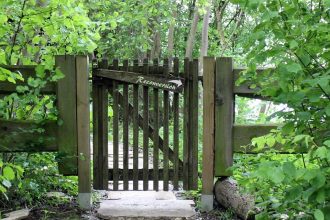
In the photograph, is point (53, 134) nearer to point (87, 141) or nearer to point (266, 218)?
point (87, 141)

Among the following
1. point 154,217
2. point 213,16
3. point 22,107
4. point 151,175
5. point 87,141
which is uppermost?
point 213,16

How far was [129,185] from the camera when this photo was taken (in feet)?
19.5

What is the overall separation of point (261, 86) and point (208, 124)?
1.97m

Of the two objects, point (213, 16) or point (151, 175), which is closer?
point (151, 175)

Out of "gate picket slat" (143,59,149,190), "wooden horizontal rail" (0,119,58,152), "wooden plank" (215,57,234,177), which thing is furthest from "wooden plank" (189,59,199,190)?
"wooden horizontal rail" (0,119,58,152)

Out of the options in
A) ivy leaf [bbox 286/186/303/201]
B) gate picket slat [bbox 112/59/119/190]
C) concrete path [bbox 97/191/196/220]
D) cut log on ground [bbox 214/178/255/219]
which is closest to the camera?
ivy leaf [bbox 286/186/303/201]

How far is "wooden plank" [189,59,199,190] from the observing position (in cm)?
541

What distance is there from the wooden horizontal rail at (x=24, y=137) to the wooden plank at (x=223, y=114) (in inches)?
74.7

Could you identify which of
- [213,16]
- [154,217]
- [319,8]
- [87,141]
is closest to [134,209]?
[154,217]

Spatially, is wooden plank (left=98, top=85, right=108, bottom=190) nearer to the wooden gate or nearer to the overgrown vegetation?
the wooden gate

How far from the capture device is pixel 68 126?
5324 mm

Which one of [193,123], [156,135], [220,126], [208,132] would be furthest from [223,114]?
[156,135]

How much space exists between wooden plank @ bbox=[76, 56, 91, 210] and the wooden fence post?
1353 mm

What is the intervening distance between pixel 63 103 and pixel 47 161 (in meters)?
0.77
